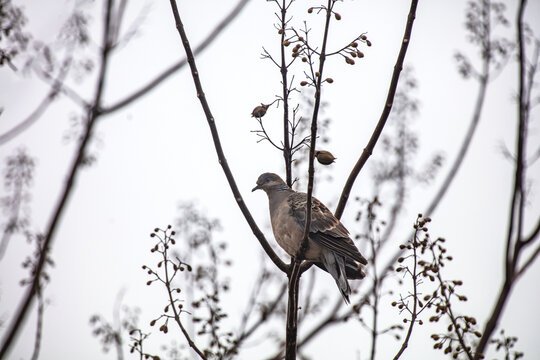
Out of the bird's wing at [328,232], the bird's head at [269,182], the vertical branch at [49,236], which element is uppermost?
the bird's head at [269,182]

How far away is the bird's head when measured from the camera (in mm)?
7480

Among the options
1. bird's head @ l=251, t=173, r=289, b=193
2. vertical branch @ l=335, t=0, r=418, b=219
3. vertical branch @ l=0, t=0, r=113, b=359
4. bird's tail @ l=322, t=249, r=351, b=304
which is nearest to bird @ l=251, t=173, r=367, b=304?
bird's tail @ l=322, t=249, r=351, b=304

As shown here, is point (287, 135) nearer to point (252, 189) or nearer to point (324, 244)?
point (324, 244)

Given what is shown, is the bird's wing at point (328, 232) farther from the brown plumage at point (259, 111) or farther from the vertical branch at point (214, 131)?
the brown plumage at point (259, 111)

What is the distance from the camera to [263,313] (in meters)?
6.36

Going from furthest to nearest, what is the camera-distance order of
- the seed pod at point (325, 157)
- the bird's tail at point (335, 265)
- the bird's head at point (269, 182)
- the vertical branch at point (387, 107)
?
the bird's head at point (269, 182) < the bird's tail at point (335, 265) < the seed pod at point (325, 157) < the vertical branch at point (387, 107)

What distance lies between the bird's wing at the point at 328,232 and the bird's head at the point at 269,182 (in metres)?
1.21

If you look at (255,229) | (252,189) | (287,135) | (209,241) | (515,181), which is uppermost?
(252,189)

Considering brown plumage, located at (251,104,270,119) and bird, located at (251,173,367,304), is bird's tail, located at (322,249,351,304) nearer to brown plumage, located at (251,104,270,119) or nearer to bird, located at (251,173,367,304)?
bird, located at (251,173,367,304)

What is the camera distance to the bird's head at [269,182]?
7480 millimetres

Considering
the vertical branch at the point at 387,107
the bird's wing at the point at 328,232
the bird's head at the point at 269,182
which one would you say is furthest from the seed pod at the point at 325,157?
the bird's head at the point at 269,182

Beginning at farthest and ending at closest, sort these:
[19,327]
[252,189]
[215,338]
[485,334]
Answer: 1. [252,189]
2. [215,338]
3. [485,334]
4. [19,327]

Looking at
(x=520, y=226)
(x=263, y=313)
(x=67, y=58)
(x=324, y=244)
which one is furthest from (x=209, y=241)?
(x=520, y=226)

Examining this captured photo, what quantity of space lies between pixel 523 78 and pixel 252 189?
4935 millimetres
